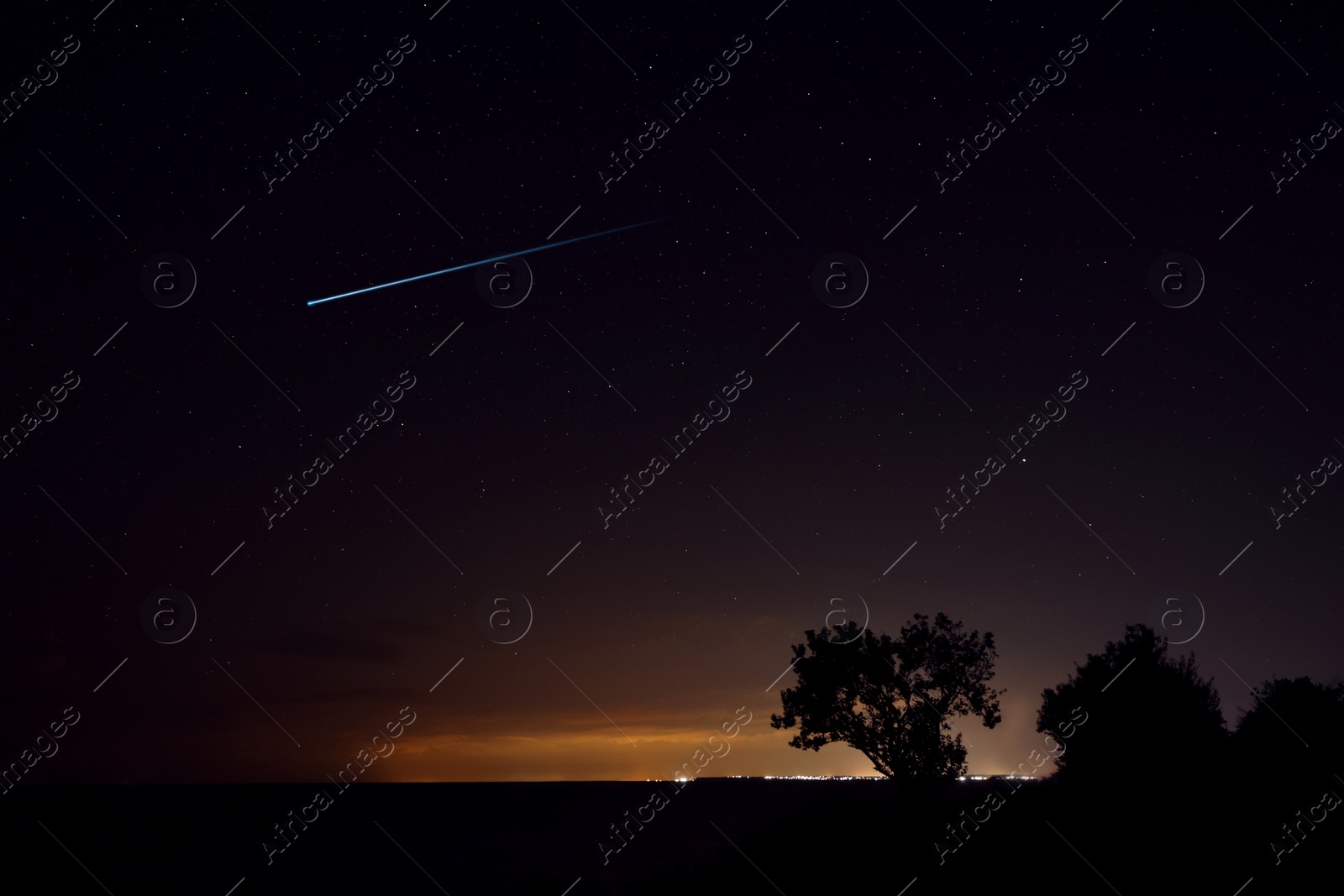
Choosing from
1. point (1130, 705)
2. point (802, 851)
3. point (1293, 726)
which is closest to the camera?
point (802, 851)

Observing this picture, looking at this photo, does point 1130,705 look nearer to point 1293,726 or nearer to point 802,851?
point 1293,726

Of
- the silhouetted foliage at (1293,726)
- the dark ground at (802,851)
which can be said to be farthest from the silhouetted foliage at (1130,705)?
the dark ground at (802,851)

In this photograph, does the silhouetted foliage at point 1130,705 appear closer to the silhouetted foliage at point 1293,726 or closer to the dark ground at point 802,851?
the silhouetted foliage at point 1293,726

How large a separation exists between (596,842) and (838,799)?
2321 cm

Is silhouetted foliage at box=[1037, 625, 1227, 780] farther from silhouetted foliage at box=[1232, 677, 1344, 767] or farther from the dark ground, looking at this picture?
the dark ground

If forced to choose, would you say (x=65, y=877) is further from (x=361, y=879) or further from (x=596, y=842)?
(x=596, y=842)

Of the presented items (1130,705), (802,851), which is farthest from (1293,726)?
(802,851)

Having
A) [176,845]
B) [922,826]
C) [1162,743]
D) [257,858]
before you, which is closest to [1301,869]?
[922,826]

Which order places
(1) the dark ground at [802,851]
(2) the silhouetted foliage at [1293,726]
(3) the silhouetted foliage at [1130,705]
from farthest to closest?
(3) the silhouetted foliage at [1130,705] < (2) the silhouetted foliage at [1293,726] < (1) the dark ground at [802,851]

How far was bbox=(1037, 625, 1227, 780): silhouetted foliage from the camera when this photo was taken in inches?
1590

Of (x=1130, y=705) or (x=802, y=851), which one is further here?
(x=1130, y=705)

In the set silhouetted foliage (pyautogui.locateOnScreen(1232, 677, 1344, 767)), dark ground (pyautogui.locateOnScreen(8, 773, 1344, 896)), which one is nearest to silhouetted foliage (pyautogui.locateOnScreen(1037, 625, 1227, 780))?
silhouetted foliage (pyautogui.locateOnScreen(1232, 677, 1344, 767))

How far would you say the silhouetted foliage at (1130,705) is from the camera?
40.4m

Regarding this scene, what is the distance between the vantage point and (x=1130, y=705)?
43.3 metres
